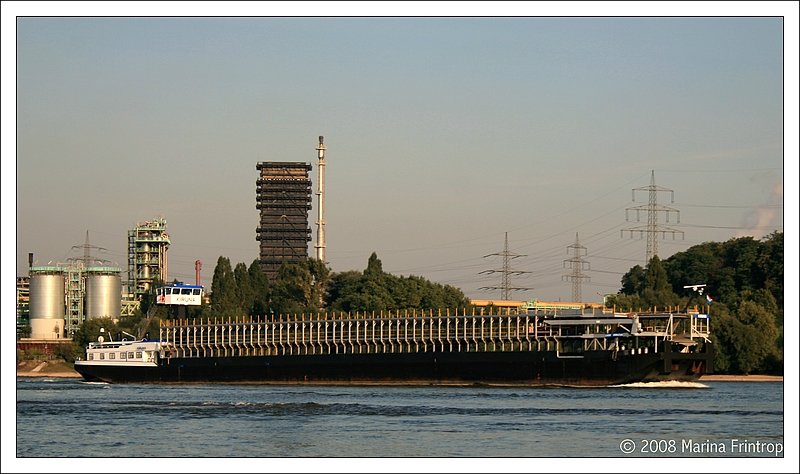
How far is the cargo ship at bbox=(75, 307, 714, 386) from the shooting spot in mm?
103500

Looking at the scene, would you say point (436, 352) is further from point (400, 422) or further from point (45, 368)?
point (45, 368)

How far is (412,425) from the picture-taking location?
69.7 meters

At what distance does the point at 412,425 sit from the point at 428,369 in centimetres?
4104

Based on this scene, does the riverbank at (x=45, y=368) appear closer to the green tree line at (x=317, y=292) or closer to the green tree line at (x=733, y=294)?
the green tree line at (x=317, y=292)

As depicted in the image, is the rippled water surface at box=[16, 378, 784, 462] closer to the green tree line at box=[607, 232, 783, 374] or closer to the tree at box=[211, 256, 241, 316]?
the green tree line at box=[607, 232, 783, 374]

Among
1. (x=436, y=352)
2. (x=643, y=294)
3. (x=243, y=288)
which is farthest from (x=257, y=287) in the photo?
(x=436, y=352)

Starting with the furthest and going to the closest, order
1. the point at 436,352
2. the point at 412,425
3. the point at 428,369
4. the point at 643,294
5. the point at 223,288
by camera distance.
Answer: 1. the point at 223,288
2. the point at 643,294
3. the point at 436,352
4. the point at 428,369
5. the point at 412,425

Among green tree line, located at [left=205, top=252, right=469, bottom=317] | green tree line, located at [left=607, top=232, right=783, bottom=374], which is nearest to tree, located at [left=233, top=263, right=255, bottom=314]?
green tree line, located at [left=205, top=252, right=469, bottom=317]

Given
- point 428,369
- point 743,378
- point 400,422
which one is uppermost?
point 428,369

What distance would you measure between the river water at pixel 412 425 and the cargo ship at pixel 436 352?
3.13 metres

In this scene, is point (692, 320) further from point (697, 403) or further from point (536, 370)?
point (697, 403)

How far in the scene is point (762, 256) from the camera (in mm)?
155125

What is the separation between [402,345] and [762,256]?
4980 cm

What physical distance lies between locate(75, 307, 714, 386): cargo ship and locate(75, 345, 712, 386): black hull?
0.25 feet
